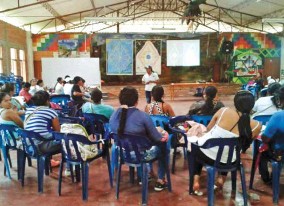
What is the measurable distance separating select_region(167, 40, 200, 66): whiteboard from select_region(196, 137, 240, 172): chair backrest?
11.9 metres

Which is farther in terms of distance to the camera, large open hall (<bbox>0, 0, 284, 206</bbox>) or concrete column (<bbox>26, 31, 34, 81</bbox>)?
concrete column (<bbox>26, 31, 34, 81</bbox>)

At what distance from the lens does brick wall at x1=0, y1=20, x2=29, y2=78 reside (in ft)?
34.4

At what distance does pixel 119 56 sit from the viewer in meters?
14.3

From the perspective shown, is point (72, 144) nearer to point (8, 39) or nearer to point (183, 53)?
point (8, 39)

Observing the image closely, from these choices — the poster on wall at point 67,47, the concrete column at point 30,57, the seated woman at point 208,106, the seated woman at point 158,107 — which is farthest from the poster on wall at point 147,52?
the seated woman at point 158,107

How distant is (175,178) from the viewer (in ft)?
11.9

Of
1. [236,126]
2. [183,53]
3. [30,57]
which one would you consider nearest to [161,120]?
[236,126]

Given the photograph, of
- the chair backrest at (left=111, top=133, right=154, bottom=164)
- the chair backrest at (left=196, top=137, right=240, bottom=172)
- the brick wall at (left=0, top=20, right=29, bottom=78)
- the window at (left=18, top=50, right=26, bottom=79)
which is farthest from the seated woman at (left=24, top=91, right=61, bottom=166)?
the window at (left=18, top=50, right=26, bottom=79)

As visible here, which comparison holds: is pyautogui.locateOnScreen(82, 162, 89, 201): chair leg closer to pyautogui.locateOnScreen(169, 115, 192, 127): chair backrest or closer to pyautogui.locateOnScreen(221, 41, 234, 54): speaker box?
pyautogui.locateOnScreen(169, 115, 192, 127): chair backrest

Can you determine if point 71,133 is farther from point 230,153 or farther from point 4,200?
point 230,153

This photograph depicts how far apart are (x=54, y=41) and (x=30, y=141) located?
465 inches

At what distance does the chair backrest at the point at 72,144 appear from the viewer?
2945 millimetres

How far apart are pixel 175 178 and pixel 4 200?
1.74 m

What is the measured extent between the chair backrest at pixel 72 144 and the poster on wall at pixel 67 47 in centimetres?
1167
